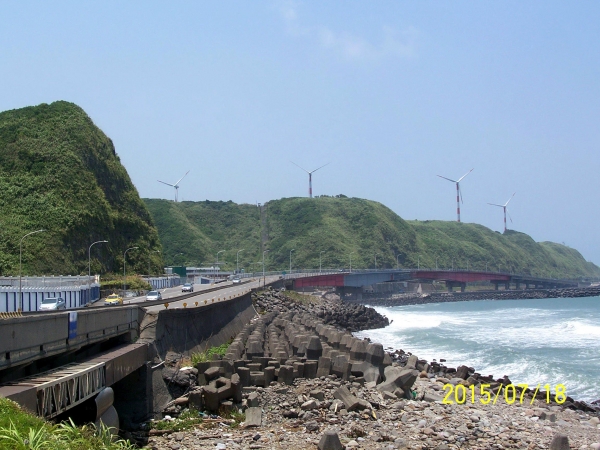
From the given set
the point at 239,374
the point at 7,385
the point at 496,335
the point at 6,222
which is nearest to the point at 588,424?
the point at 239,374

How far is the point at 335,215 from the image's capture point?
190 meters

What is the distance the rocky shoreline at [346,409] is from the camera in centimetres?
1543

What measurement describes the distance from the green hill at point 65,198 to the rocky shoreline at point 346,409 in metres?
51.8

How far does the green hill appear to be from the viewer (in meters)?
71.9

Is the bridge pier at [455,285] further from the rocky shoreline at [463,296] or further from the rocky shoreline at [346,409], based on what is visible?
the rocky shoreline at [346,409]

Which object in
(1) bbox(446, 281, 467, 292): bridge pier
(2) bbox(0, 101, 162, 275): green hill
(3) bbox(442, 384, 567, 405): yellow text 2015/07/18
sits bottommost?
(3) bbox(442, 384, 567, 405): yellow text 2015/07/18

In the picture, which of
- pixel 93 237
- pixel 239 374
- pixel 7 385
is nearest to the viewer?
pixel 7 385

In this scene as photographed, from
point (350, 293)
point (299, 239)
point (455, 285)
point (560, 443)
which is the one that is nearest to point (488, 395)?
point (560, 443)

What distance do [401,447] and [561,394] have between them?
46.8 feet

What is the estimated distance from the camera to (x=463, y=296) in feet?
492

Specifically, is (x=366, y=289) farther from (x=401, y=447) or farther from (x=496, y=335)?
(x=401, y=447)

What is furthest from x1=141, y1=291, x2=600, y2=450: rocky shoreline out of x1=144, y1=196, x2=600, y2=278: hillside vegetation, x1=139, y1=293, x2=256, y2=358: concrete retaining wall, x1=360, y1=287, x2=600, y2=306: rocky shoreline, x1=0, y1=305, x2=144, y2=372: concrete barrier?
x1=144, y1=196, x2=600, y2=278: hillside vegetation

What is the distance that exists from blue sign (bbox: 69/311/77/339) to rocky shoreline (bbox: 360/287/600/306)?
111 metres

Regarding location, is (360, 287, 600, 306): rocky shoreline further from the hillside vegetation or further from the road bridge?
the hillside vegetation
